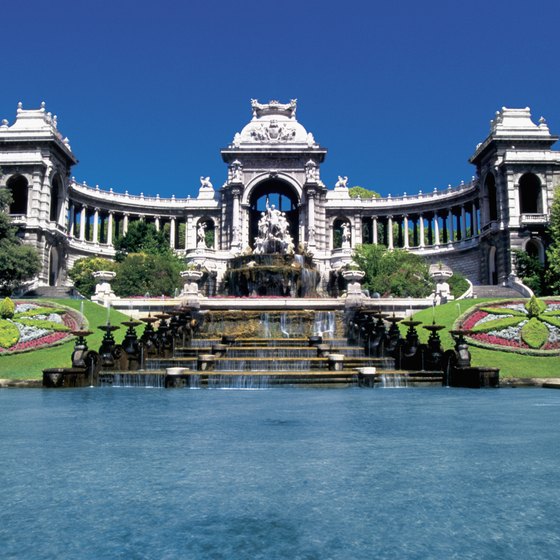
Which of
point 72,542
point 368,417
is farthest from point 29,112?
point 72,542

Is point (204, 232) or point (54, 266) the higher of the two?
point (204, 232)

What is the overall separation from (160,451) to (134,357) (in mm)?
16338

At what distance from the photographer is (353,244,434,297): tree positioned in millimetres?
55719

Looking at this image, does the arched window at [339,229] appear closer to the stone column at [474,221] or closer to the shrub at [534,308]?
the stone column at [474,221]

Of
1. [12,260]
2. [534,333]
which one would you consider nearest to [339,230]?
[12,260]

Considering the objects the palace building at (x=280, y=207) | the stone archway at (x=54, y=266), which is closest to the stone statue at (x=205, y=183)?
the palace building at (x=280, y=207)

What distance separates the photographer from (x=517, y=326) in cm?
3142

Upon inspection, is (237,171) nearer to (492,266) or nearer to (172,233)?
(172,233)

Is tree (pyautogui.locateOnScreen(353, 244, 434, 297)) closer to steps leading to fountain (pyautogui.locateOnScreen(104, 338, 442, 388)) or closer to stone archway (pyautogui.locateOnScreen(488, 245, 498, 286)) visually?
stone archway (pyautogui.locateOnScreen(488, 245, 498, 286))

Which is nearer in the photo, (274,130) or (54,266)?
(54,266)

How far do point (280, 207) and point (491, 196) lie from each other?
3180 centimetres

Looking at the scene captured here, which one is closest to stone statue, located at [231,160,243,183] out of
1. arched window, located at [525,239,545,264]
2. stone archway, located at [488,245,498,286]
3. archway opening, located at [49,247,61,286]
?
archway opening, located at [49,247,61,286]

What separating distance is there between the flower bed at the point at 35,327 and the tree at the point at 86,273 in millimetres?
23815

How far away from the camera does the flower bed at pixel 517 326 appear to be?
28875 millimetres
